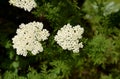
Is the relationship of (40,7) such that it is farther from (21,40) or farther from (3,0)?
(3,0)

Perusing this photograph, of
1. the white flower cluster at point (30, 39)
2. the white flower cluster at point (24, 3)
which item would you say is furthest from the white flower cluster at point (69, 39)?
the white flower cluster at point (24, 3)

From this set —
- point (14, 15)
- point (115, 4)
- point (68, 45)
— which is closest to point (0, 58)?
point (14, 15)

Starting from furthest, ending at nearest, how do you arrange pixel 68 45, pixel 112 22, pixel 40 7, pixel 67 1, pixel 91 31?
pixel 91 31 → pixel 112 22 → pixel 67 1 → pixel 40 7 → pixel 68 45

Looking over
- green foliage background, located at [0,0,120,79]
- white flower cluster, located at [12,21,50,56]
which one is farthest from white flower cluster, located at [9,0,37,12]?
A: white flower cluster, located at [12,21,50,56]

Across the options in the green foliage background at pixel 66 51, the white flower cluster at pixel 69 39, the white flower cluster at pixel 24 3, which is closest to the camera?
the white flower cluster at pixel 69 39

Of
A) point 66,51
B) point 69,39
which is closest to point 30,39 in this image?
point 69,39

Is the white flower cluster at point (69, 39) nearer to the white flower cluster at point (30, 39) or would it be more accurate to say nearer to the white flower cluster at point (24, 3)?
the white flower cluster at point (30, 39)

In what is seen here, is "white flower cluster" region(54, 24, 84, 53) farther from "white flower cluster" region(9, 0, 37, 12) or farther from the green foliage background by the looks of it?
"white flower cluster" region(9, 0, 37, 12)

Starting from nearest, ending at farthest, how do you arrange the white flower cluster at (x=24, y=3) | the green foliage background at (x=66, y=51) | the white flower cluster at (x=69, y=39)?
the white flower cluster at (x=69, y=39)
the white flower cluster at (x=24, y=3)
the green foliage background at (x=66, y=51)

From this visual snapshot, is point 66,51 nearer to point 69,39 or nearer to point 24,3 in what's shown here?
point 69,39
